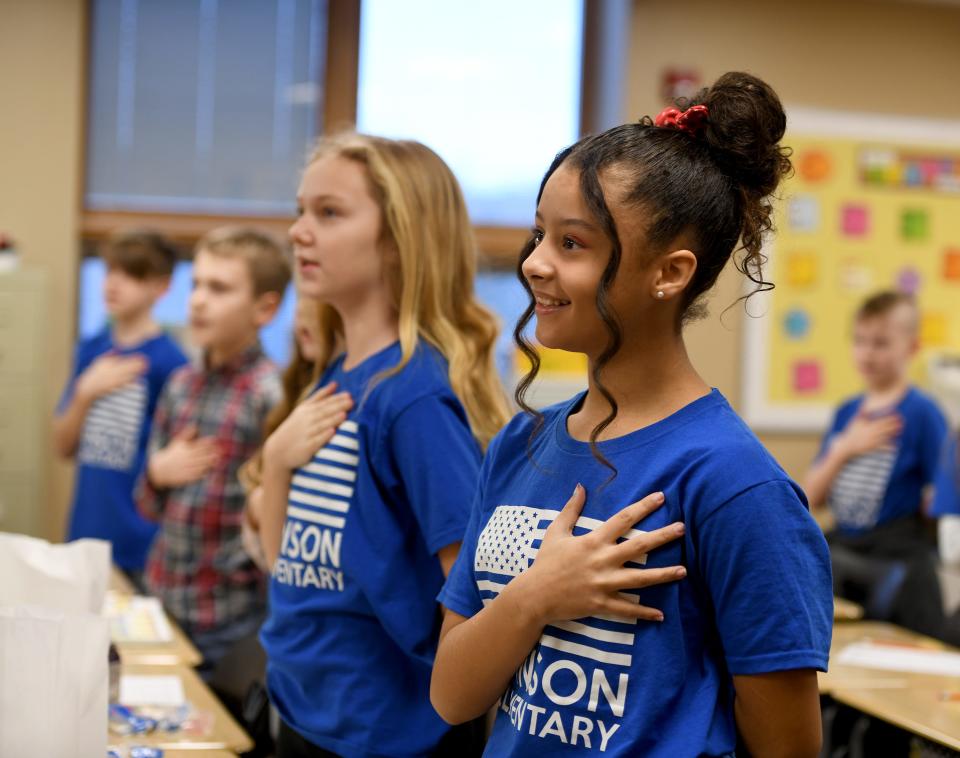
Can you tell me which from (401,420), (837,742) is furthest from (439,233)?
(837,742)

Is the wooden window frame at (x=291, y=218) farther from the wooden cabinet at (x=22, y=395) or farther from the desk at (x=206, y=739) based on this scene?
the desk at (x=206, y=739)

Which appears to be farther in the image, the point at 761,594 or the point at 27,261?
the point at 27,261

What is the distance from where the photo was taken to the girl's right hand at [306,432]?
5.72ft

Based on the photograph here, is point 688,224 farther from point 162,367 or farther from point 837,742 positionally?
point 162,367

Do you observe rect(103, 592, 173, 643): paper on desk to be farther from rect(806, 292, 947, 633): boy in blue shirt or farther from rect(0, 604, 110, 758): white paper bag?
rect(806, 292, 947, 633): boy in blue shirt

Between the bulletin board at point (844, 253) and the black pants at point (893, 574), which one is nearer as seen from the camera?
the black pants at point (893, 574)

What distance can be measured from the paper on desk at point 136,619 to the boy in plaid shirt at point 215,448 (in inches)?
3.8

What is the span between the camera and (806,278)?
5926 mm

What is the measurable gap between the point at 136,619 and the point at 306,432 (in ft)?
3.63

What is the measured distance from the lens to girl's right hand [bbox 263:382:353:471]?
1742 mm

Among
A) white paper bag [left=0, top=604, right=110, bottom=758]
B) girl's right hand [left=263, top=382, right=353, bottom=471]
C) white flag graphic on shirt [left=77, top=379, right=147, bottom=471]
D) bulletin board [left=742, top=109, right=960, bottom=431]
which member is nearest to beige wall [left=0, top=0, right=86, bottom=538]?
white flag graphic on shirt [left=77, top=379, right=147, bottom=471]

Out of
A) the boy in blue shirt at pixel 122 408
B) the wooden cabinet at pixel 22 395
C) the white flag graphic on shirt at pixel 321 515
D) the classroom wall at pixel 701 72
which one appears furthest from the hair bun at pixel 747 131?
the classroom wall at pixel 701 72

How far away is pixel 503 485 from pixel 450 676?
21cm

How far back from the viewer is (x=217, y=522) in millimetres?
2814
